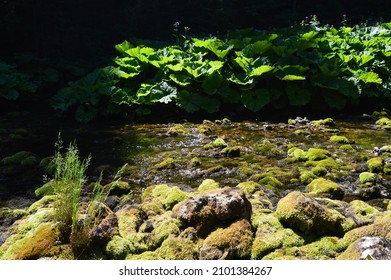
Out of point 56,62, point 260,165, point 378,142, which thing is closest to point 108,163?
point 260,165

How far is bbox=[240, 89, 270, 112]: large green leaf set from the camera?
353 inches

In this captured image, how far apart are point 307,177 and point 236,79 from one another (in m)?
3.96

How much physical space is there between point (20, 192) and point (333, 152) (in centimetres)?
449

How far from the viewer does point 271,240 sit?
12.1ft

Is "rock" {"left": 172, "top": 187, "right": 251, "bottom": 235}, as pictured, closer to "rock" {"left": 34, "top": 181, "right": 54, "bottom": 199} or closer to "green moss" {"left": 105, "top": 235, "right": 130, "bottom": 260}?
"green moss" {"left": 105, "top": 235, "right": 130, "bottom": 260}

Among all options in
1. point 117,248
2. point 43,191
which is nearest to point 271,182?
Answer: point 117,248

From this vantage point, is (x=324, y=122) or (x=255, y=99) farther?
(x=255, y=99)

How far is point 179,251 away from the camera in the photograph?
3.59 metres

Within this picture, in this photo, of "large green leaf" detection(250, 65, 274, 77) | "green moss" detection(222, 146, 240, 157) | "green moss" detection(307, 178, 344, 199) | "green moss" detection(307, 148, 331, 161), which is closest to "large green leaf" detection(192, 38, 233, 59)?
"large green leaf" detection(250, 65, 274, 77)

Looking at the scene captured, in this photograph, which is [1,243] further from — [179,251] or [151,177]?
[151,177]

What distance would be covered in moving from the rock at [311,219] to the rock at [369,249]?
0.46 meters

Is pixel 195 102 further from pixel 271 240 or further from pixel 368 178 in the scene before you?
pixel 271 240

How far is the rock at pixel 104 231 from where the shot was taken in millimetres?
3621

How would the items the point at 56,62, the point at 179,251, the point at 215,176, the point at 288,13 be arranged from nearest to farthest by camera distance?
the point at 179,251
the point at 215,176
the point at 56,62
the point at 288,13
